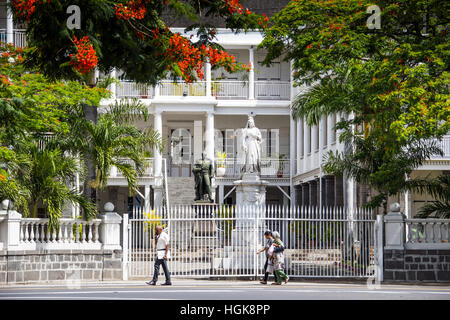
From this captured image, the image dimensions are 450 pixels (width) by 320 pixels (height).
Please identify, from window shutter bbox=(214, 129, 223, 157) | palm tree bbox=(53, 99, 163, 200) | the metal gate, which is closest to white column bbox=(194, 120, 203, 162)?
window shutter bbox=(214, 129, 223, 157)

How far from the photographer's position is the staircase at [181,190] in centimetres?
3638

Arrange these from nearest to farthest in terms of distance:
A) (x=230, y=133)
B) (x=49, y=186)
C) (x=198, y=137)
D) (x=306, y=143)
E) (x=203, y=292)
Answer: (x=203, y=292)
(x=49, y=186)
(x=306, y=143)
(x=198, y=137)
(x=230, y=133)

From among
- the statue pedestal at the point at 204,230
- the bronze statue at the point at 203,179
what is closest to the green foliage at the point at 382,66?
the statue pedestal at the point at 204,230

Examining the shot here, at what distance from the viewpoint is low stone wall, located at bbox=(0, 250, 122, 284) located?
19.2 metres

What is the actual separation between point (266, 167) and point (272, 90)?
345 cm

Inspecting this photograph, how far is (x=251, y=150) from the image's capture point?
23969 millimetres

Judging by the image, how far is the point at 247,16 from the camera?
36.6 ft

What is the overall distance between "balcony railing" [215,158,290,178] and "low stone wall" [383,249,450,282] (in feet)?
60.7

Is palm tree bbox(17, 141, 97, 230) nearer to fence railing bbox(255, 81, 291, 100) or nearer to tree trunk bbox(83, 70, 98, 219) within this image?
tree trunk bbox(83, 70, 98, 219)

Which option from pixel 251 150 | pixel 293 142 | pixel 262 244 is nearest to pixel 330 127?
pixel 293 142

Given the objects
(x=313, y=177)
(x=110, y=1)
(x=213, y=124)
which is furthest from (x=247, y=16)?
(x=213, y=124)

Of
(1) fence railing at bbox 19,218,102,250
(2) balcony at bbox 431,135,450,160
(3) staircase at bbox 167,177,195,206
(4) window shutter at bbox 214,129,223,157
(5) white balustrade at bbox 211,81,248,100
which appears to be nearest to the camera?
(1) fence railing at bbox 19,218,102,250

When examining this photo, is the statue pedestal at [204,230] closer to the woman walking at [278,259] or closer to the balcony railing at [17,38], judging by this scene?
the woman walking at [278,259]

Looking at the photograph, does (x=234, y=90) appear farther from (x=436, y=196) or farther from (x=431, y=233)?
(x=431, y=233)
